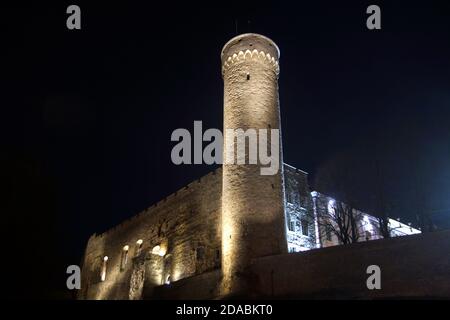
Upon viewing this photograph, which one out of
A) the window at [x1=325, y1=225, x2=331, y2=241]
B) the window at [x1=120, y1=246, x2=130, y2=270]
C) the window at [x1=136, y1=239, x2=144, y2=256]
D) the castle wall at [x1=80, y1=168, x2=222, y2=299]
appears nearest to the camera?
the castle wall at [x1=80, y1=168, x2=222, y2=299]

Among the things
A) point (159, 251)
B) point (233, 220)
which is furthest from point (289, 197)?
point (159, 251)

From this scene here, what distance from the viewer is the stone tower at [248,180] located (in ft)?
61.2

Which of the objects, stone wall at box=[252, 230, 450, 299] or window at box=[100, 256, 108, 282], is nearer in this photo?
stone wall at box=[252, 230, 450, 299]

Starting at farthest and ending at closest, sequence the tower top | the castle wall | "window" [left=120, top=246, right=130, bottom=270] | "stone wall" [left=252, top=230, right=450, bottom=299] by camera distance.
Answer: "window" [left=120, top=246, right=130, bottom=270]
the castle wall
the tower top
"stone wall" [left=252, top=230, right=450, bottom=299]

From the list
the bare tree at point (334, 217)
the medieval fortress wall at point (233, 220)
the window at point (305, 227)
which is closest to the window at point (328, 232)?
the bare tree at point (334, 217)

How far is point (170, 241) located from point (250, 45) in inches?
527

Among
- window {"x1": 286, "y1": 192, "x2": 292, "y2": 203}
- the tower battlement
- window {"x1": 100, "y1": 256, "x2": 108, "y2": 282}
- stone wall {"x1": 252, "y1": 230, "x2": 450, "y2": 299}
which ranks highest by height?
the tower battlement

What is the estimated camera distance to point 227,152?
69.4ft

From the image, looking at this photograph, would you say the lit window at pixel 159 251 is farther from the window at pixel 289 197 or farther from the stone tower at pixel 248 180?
the stone tower at pixel 248 180

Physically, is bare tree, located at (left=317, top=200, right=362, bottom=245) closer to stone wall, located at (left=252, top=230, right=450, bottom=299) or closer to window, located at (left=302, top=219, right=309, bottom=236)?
window, located at (left=302, top=219, right=309, bottom=236)

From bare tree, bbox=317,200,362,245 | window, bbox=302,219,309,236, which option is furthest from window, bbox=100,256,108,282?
bare tree, bbox=317,200,362,245

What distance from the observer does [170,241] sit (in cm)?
2852

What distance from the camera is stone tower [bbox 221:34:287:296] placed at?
61.2 feet
